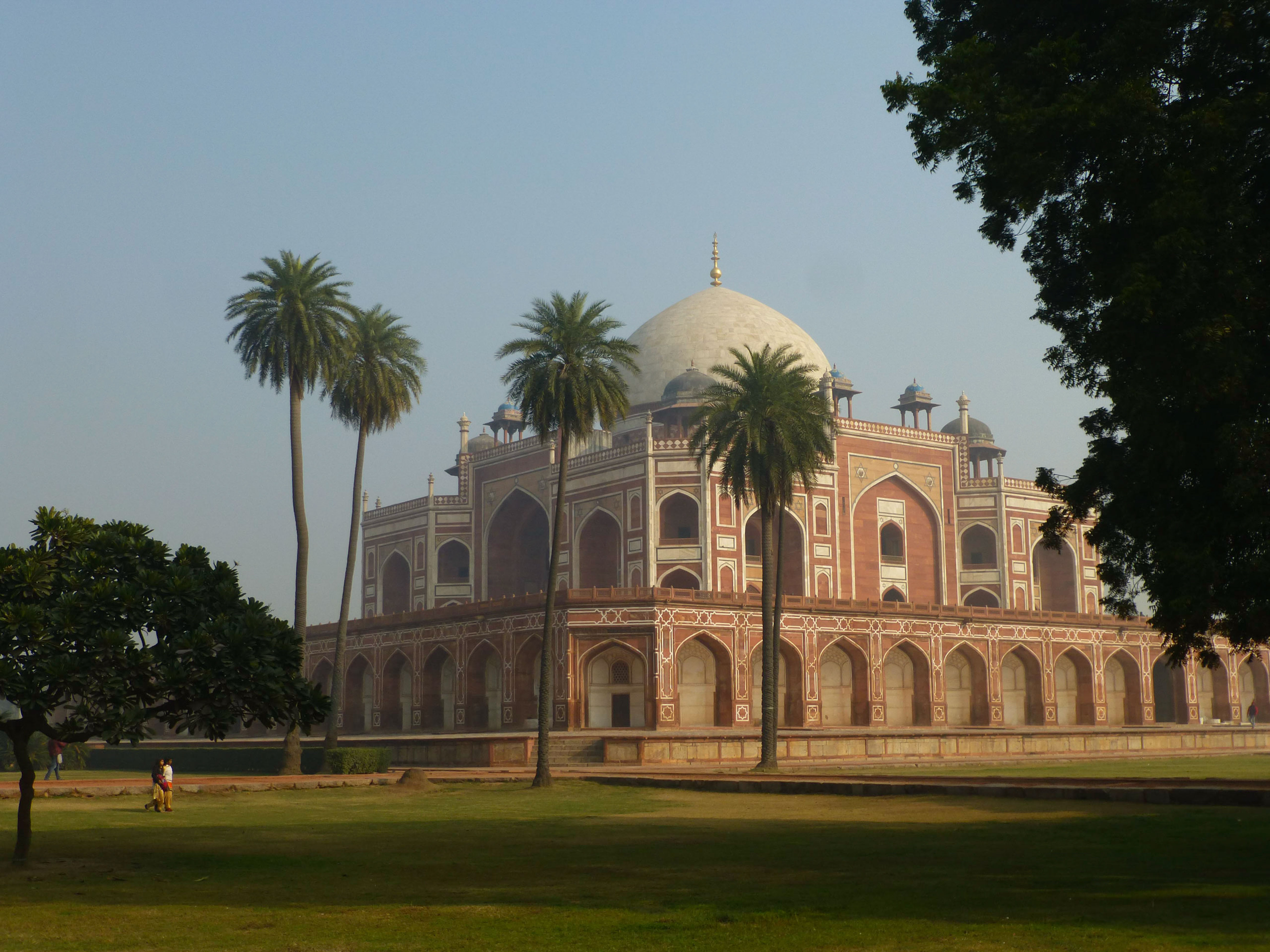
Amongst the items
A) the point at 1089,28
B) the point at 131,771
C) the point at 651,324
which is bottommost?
the point at 131,771

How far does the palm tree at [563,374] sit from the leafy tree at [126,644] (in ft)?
50.4

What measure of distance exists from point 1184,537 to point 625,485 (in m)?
41.6

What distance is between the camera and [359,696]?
182 ft

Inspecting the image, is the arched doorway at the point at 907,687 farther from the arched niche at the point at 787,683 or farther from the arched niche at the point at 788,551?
the arched niche at the point at 788,551

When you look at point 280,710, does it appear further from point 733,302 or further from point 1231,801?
point 733,302

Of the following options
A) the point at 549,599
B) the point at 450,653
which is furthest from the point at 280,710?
the point at 450,653

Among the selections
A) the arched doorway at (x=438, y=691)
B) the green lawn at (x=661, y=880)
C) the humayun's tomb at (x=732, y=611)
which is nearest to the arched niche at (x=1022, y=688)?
the humayun's tomb at (x=732, y=611)

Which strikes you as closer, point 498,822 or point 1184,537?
point 1184,537

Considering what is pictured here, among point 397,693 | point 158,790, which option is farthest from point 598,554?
point 158,790

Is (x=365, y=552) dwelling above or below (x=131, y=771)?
above

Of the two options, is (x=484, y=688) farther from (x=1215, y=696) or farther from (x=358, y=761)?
(x=1215, y=696)

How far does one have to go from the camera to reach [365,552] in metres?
68.8

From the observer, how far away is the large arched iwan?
56.3 m

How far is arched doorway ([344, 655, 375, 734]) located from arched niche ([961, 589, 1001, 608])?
26.1 m
